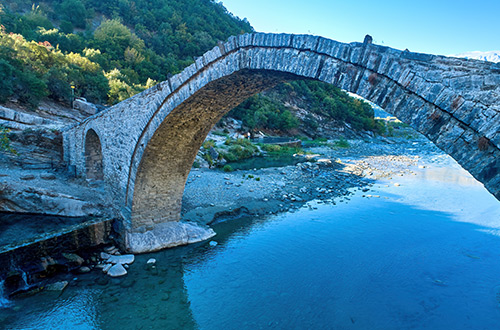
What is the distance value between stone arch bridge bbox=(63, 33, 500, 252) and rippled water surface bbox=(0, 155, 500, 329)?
1.63 m

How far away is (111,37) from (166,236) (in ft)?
103

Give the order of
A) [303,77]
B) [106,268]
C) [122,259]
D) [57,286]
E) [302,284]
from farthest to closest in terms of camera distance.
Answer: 1. [122,259]
2. [106,268]
3. [302,284]
4. [57,286]
5. [303,77]

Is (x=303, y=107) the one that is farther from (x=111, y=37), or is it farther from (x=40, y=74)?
(x=40, y=74)

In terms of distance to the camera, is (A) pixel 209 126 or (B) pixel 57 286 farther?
(A) pixel 209 126

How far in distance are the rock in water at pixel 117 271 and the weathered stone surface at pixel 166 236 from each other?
71 centimetres

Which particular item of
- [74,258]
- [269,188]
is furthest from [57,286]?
[269,188]

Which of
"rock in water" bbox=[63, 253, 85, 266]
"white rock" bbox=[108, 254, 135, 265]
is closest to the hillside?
"rock in water" bbox=[63, 253, 85, 266]

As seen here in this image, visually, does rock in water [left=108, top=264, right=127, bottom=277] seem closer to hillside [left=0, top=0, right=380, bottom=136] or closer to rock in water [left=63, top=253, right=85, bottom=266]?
rock in water [left=63, top=253, right=85, bottom=266]

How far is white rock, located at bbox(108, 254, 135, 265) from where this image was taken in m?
6.38

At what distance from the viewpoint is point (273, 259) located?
22.3ft

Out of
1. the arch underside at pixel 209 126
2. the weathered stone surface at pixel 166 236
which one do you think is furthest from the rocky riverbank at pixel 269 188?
the arch underside at pixel 209 126

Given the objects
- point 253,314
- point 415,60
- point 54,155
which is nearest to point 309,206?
point 253,314

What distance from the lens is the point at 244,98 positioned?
5984 mm

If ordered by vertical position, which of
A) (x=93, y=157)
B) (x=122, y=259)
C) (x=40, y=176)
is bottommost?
(x=122, y=259)
